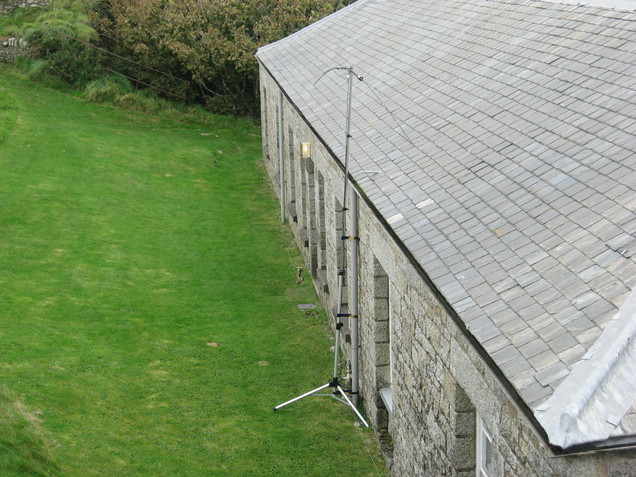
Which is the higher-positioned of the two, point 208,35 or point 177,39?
point 208,35

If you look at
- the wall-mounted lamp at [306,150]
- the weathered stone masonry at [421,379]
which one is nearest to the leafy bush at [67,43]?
the wall-mounted lamp at [306,150]

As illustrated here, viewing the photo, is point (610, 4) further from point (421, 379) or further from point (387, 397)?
point (387, 397)

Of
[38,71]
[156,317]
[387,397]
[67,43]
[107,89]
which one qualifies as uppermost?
[67,43]

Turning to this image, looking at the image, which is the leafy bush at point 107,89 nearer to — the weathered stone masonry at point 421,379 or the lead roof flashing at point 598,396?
the weathered stone masonry at point 421,379

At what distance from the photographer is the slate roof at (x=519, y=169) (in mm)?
5234

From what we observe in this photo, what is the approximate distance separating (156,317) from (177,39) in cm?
1604

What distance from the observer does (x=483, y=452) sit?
6691 millimetres

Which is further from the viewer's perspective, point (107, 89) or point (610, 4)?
point (107, 89)

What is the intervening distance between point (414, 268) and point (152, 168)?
17348 mm

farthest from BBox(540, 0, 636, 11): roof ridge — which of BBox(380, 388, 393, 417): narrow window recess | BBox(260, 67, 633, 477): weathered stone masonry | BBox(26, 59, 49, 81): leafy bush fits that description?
BBox(26, 59, 49, 81): leafy bush

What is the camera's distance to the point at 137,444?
1016cm

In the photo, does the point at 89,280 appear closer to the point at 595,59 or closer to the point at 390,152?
the point at 390,152

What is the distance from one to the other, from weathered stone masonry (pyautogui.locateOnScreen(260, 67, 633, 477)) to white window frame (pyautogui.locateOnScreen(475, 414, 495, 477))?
0.26 feet

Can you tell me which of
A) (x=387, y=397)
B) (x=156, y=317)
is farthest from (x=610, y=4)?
(x=156, y=317)
